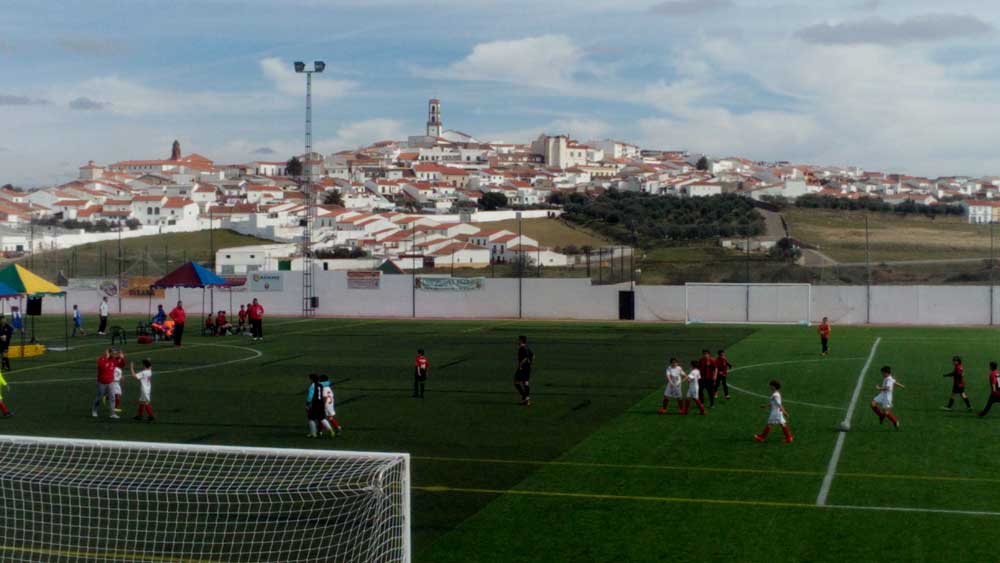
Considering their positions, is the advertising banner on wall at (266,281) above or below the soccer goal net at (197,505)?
above

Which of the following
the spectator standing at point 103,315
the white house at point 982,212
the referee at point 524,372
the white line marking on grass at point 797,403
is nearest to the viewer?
the white line marking on grass at point 797,403

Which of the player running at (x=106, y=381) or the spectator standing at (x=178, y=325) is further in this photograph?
the spectator standing at (x=178, y=325)

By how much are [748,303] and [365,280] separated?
2268cm

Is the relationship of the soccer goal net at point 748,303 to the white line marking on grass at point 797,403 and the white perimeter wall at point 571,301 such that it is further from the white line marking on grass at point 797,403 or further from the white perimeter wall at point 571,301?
the white line marking on grass at point 797,403

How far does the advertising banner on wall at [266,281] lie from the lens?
217ft

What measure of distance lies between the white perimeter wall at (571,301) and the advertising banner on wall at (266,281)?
14.6 inches

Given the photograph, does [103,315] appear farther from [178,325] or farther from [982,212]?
[982,212]

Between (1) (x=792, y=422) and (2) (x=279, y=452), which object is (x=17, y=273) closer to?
(1) (x=792, y=422)

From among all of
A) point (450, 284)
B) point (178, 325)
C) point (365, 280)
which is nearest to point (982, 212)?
point (450, 284)

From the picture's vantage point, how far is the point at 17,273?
4088cm

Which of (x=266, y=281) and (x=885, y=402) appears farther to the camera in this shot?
(x=266, y=281)

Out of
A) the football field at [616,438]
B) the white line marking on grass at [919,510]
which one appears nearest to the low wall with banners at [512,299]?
the football field at [616,438]

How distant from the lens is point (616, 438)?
21953 millimetres

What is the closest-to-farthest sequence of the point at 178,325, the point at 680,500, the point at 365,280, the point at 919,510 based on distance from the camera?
the point at 919,510
the point at 680,500
the point at 178,325
the point at 365,280
